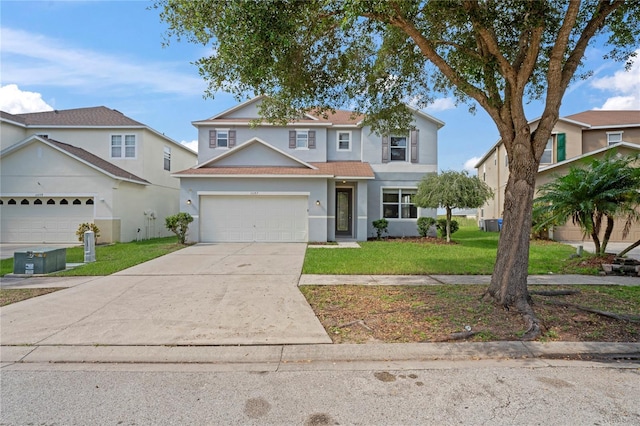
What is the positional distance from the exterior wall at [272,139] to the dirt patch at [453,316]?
502 inches

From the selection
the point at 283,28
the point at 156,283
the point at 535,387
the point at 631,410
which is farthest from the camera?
the point at 156,283

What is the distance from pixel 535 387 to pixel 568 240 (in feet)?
56.5

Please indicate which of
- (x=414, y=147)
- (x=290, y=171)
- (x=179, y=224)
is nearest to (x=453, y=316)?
(x=290, y=171)

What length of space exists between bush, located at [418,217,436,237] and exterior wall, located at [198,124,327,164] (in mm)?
6112

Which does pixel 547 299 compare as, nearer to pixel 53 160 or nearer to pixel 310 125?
pixel 310 125

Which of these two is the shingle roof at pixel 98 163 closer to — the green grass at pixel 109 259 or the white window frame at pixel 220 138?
the green grass at pixel 109 259

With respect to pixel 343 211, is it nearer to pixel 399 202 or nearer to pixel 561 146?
pixel 399 202

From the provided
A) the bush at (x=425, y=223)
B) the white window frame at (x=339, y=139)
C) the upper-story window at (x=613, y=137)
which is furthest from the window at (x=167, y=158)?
the upper-story window at (x=613, y=137)

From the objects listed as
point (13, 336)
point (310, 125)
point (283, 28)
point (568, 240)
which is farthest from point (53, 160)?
point (568, 240)

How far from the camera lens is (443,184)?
1509 centimetres

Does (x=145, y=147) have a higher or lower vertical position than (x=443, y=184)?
higher

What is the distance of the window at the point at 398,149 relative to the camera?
18.7 meters

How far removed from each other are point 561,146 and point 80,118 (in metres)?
28.0

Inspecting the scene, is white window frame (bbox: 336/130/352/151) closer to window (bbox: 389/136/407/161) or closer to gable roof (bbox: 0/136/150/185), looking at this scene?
window (bbox: 389/136/407/161)
